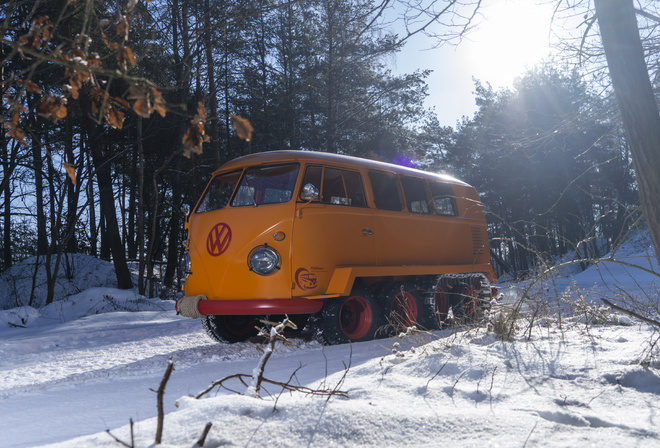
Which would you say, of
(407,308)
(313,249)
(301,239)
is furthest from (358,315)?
(301,239)

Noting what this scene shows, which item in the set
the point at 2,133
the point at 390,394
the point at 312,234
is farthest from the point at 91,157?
the point at 390,394

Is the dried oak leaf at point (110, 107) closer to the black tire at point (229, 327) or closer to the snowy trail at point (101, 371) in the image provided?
the snowy trail at point (101, 371)

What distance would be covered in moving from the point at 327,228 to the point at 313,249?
337 mm

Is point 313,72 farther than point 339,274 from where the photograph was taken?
Yes

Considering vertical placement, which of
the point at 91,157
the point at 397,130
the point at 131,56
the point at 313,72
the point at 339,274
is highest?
the point at 313,72

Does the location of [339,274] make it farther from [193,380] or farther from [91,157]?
[91,157]

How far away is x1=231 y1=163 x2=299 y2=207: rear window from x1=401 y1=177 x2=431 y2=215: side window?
2.19 meters

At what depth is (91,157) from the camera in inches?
642

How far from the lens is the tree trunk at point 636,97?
3.91 m

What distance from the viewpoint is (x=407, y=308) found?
8.03 m

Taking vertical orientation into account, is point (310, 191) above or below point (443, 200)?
below

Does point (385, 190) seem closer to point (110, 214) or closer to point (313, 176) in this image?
point (313, 176)

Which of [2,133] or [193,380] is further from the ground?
[2,133]

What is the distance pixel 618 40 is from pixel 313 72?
20120mm
